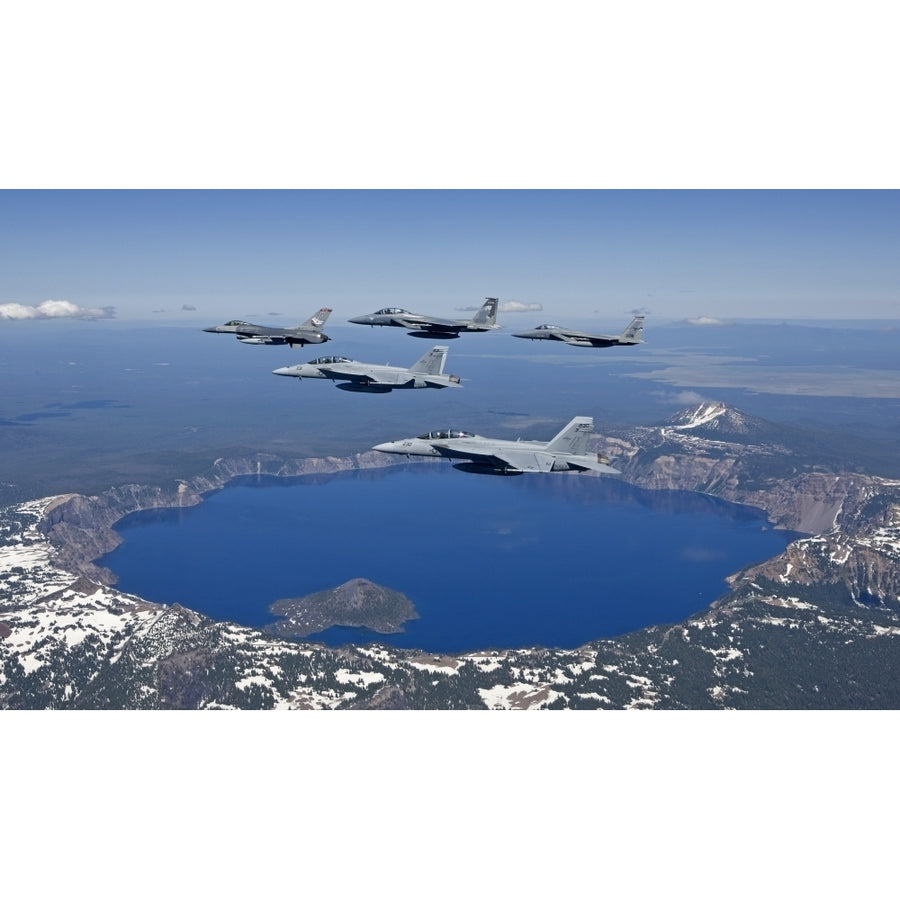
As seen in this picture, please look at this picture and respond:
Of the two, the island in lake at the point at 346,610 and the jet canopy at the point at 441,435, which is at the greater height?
the jet canopy at the point at 441,435

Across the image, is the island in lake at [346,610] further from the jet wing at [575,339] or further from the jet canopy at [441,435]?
the jet wing at [575,339]

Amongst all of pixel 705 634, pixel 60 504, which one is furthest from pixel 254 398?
pixel 705 634

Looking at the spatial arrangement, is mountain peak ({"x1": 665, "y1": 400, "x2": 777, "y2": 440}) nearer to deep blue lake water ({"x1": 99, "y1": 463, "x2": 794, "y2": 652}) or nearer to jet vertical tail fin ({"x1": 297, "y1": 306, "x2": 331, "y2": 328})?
deep blue lake water ({"x1": 99, "y1": 463, "x2": 794, "y2": 652})

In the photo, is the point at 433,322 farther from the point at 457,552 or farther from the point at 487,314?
the point at 457,552

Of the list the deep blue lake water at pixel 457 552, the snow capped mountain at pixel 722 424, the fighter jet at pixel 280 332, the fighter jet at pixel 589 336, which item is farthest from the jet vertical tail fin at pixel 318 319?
the snow capped mountain at pixel 722 424

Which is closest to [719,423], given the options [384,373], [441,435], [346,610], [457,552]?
[457,552]

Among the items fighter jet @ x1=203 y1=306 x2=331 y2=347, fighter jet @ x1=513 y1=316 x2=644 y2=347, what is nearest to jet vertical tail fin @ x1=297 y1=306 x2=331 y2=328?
fighter jet @ x1=203 y1=306 x2=331 y2=347
